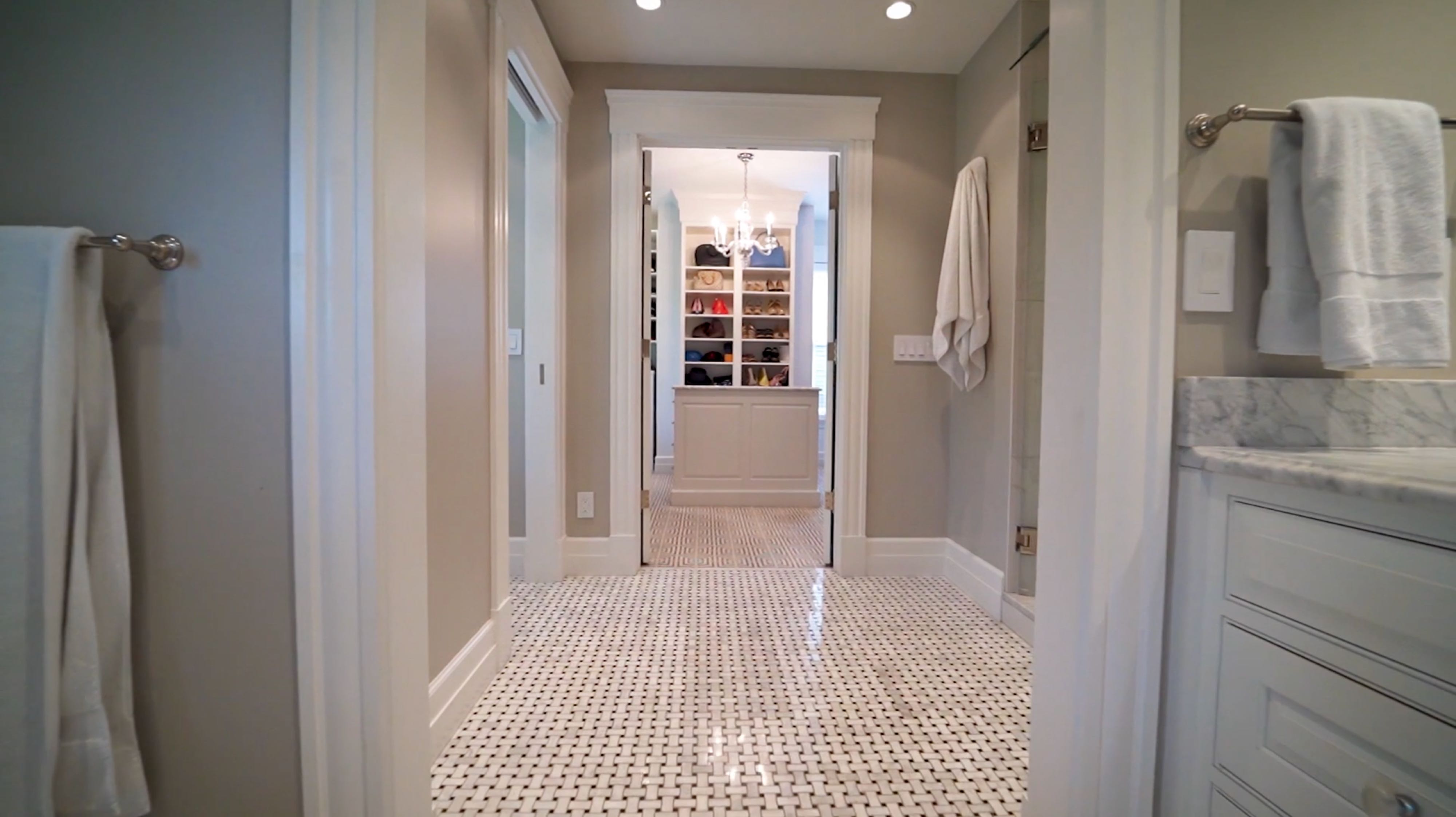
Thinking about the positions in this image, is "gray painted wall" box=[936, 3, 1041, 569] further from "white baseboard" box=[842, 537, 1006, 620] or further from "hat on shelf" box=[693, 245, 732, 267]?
"hat on shelf" box=[693, 245, 732, 267]

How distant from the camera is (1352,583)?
0.60 m

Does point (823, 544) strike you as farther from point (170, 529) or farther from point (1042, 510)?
A: point (170, 529)

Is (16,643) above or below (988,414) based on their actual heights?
below

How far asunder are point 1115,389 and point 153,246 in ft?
4.59

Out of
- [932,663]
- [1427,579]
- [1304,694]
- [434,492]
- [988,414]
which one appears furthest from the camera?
[988,414]

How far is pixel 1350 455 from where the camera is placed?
747mm

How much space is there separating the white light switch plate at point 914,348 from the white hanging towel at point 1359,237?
170 cm

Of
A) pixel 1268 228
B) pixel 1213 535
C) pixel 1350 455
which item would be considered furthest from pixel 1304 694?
pixel 1268 228

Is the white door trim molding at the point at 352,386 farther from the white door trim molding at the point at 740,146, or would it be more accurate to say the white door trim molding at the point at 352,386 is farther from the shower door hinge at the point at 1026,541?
the shower door hinge at the point at 1026,541

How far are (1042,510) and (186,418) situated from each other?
1.35 m

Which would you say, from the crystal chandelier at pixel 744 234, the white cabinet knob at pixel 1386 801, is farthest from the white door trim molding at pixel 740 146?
the crystal chandelier at pixel 744 234

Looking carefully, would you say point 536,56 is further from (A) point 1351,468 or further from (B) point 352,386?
(A) point 1351,468

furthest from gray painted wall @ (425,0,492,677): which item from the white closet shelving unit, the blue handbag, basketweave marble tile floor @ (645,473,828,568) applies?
the blue handbag

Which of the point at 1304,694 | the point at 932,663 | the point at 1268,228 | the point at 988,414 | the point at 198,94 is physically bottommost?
the point at 932,663
